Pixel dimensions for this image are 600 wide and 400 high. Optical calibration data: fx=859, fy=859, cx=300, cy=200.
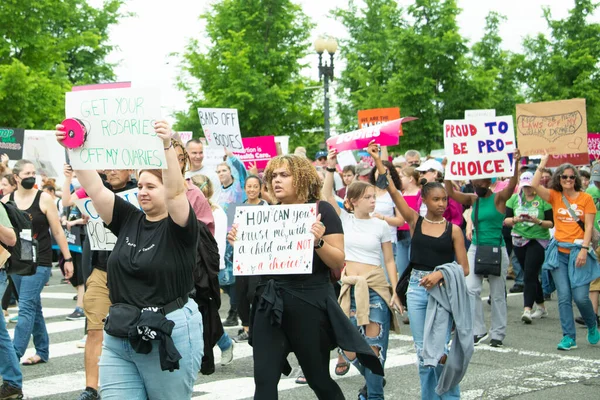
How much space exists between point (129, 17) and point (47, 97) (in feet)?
49.5

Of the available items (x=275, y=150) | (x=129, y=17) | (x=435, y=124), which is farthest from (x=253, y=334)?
(x=129, y=17)

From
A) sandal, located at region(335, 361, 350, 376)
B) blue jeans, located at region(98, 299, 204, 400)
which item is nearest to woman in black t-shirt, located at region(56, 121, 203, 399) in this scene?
blue jeans, located at region(98, 299, 204, 400)

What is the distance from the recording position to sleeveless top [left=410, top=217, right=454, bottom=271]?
6.62m

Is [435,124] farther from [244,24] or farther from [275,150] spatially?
[275,150]

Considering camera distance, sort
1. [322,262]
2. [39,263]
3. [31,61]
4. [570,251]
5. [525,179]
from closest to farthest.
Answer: [322,262] → [39,263] → [570,251] → [525,179] → [31,61]

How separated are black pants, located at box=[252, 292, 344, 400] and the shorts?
1.92 m

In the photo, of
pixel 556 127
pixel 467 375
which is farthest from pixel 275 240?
pixel 556 127

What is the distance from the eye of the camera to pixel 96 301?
667 centimetres

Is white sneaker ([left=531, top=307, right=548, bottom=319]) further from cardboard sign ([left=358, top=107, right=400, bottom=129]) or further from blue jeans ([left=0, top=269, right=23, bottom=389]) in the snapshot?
cardboard sign ([left=358, top=107, right=400, bottom=129])

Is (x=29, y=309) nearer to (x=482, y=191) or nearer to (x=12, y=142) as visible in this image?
(x=482, y=191)

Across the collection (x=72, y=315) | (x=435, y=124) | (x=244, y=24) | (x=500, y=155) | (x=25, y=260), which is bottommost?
(x=72, y=315)

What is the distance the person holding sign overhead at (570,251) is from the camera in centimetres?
930

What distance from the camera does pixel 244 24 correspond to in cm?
3638

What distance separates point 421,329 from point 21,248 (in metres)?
3.63
